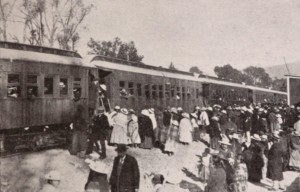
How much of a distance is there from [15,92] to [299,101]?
1179 cm

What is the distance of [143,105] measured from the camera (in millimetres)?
12312

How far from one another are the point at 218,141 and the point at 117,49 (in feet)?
24.9

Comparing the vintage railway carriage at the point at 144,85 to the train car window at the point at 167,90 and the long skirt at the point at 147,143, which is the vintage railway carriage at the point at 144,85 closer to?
the train car window at the point at 167,90

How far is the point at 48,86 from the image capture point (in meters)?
7.89

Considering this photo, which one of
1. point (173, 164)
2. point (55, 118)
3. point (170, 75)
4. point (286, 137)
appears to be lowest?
point (173, 164)

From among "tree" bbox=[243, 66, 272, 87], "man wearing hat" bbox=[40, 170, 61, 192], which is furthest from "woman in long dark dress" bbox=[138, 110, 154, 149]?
"tree" bbox=[243, 66, 272, 87]

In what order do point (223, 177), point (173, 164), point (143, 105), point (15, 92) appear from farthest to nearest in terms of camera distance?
point (143, 105) → point (173, 164) → point (15, 92) → point (223, 177)

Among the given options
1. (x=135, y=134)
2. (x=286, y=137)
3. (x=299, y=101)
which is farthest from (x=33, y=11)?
(x=299, y=101)

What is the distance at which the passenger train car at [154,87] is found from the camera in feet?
36.0

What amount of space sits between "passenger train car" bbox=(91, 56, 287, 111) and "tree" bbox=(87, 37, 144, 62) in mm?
2364

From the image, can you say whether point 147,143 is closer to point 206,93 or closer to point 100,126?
point 100,126

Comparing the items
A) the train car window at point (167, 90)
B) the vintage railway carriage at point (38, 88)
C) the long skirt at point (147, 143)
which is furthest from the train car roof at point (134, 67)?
the long skirt at point (147, 143)

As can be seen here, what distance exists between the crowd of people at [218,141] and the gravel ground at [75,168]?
264 millimetres

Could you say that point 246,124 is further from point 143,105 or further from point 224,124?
point 143,105
